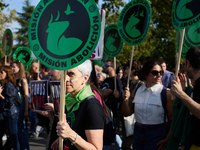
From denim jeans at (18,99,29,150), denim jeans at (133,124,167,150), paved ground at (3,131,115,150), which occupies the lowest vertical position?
paved ground at (3,131,115,150)

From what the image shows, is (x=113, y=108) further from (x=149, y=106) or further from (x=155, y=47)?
(x=155, y=47)

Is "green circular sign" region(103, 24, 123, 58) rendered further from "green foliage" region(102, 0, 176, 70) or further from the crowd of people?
"green foliage" region(102, 0, 176, 70)

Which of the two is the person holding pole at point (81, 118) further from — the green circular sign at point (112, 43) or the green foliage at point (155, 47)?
the green foliage at point (155, 47)

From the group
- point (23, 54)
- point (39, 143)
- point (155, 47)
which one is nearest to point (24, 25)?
Answer: point (155, 47)

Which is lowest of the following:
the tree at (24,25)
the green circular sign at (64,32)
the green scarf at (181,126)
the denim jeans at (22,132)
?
the denim jeans at (22,132)

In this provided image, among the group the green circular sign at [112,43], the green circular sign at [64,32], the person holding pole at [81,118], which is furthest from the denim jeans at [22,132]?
the green circular sign at [64,32]

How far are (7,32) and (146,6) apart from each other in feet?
18.9

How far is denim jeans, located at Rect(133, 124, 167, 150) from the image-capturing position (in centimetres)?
330

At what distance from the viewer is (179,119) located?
109 inches

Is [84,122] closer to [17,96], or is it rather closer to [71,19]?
[71,19]

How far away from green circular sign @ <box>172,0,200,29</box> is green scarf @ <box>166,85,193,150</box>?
74 cm

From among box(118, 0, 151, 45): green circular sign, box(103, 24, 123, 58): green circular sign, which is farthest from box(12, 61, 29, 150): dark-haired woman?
box(118, 0, 151, 45): green circular sign

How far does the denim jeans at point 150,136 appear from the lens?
3303 mm

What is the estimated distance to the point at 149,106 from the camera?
340cm
